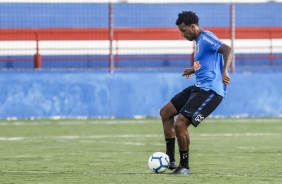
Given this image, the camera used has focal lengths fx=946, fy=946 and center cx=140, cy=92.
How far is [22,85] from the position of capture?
23.9 m

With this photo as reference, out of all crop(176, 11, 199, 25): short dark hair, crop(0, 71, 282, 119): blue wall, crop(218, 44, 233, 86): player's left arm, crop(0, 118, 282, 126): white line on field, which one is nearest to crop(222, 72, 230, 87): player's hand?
crop(218, 44, 233, 86): player's left arm

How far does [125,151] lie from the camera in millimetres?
16297

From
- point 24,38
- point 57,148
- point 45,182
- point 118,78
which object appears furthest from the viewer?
point 24,38

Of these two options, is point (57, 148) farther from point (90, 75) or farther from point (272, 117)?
point (272, 117)

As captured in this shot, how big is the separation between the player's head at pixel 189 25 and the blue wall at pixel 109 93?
38.3ft

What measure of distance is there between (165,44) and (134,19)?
20.2 ft

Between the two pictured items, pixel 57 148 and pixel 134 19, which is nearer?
pixel 57 148

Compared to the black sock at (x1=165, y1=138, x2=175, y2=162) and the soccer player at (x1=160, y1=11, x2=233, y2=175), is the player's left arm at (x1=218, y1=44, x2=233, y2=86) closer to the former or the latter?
the soccer player at (x1=160, y1=11, x2=233, y2=175)

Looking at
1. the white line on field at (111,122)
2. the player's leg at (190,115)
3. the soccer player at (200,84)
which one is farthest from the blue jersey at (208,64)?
the white line on field at (111,122)

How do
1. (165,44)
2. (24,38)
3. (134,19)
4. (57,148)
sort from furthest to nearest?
1. (134,19)
2. (165,44)
3. (24,38)
4. (57,148)

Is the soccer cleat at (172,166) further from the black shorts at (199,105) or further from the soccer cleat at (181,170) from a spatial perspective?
the black shorts at (199,105)

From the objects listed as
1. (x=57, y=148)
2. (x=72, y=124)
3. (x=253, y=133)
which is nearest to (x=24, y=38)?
(x=72, y=124)

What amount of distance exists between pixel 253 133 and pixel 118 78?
5153 millimetres

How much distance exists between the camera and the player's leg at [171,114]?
505 inches
